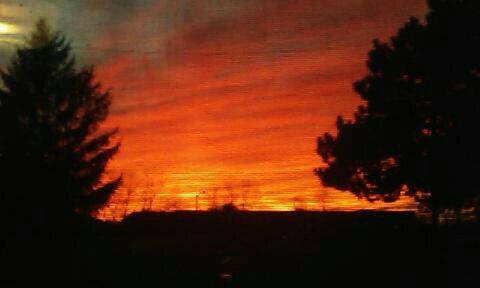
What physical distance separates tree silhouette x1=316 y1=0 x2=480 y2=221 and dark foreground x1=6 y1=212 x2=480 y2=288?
1.00m

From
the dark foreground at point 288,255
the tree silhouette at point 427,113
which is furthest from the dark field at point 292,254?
the tree silhouette at point 427,113

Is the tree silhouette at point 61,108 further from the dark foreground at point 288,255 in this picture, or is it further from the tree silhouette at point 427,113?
the tree silhouette at point 427,113

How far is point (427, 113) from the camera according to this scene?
22.3m

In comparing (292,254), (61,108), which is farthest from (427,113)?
(61,108)

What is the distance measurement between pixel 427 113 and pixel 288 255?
5192 mm

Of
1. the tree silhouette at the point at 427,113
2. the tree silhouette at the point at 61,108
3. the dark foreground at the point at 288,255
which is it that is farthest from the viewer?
the tree silhouette at the point at 61,108

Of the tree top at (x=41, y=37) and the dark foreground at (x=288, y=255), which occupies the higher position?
the tree top at (x=41, y=37)

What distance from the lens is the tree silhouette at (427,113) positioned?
21.8 meters

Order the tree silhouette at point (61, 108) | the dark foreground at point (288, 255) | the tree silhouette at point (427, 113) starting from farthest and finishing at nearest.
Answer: the tree silhouette at point (61, 108) < the tree silhouette at point (427, 113) < the dark foreground at point (288, 255)

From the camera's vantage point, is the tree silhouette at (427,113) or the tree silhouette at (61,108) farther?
the tree silhouette at (61,108)

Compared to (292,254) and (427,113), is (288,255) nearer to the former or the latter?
(292,254)

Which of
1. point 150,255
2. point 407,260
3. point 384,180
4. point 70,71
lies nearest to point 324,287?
point 407,260

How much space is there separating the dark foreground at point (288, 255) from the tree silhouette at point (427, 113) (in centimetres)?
100

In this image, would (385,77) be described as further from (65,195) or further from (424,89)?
(65,195)
